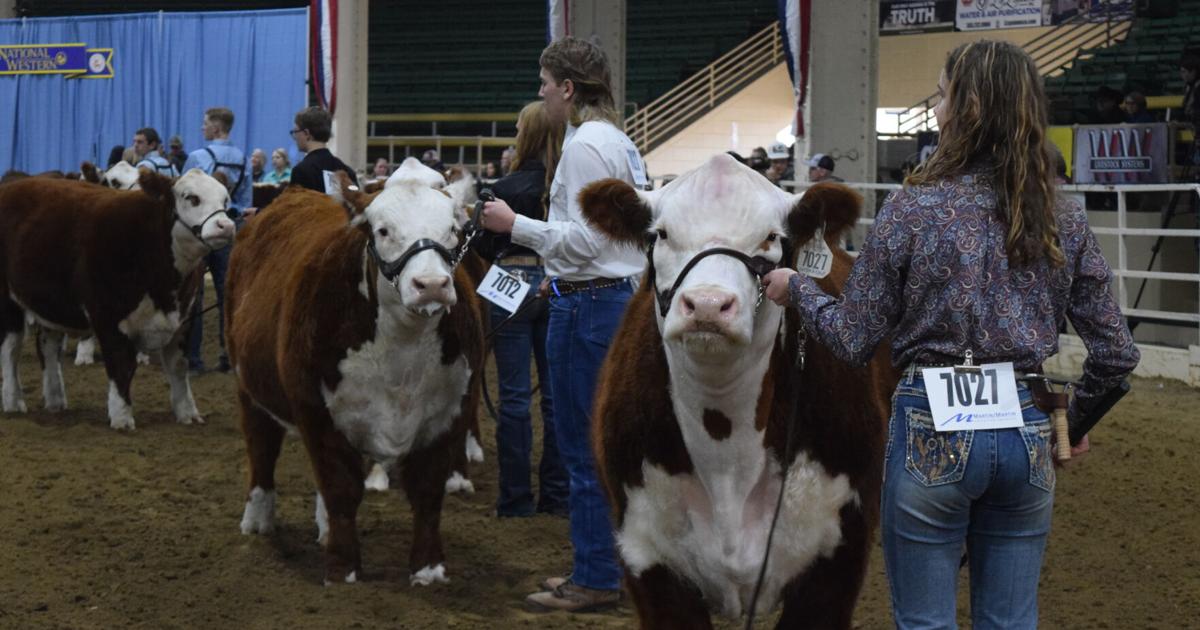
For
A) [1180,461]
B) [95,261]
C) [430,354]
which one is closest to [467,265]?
[430,354]

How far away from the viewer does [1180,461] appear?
8000 millimetres

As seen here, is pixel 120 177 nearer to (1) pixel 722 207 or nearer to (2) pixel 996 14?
(2) pixel 996 14

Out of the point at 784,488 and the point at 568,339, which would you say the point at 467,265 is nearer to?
the point at 568,339

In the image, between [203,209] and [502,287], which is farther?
[203,209]

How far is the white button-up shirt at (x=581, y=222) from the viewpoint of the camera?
4.78 metres

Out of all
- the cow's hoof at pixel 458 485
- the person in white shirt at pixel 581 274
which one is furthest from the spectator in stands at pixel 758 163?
the cow's hoof at pixel 458 485

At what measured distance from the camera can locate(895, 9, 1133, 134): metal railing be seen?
19.8m

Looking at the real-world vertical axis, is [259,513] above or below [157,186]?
below

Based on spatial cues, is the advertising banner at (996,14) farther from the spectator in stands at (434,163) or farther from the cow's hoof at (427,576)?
the cow's hoof at (427,576)

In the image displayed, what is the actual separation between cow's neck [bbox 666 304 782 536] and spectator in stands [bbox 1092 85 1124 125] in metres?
11.5

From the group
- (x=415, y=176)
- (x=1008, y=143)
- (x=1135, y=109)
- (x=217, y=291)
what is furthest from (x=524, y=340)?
(x=1135, y=109)

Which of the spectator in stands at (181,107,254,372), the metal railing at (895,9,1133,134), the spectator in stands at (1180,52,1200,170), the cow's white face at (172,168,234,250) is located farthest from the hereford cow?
the metal railing at (895,9,1133,134)

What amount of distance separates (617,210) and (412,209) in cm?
187

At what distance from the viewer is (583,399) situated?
5117 mm
